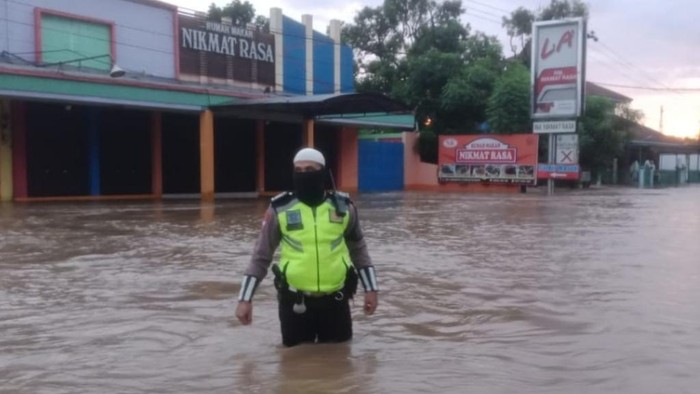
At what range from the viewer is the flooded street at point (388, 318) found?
208 inches

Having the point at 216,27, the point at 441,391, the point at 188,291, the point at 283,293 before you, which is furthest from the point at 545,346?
the point at 216,27

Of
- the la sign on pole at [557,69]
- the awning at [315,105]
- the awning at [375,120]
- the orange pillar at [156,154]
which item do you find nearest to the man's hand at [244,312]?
the awning at [315,105]

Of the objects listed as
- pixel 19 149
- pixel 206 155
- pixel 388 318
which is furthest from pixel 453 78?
pixel 388 318

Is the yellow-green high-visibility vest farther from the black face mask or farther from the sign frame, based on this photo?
the sign frame

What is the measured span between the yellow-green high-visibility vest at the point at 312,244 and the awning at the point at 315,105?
20.2 m

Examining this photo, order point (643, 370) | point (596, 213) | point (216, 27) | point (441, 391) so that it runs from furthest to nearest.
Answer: point (216, 27) → point (596, 213) → point (643, 370) → point (441, 391)

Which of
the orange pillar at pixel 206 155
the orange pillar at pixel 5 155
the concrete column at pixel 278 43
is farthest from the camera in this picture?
the concrete column at pixel 278 43

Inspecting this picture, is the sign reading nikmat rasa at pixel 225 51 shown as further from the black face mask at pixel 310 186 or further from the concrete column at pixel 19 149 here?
A: the black face mask at pixel 310 186

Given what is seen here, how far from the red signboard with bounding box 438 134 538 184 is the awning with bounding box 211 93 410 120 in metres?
8.45

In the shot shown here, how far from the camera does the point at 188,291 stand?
28.1ft

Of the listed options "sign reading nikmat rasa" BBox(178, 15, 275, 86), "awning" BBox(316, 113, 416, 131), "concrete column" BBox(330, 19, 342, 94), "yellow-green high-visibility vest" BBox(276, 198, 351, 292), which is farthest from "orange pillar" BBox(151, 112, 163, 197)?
"yellow-green high-visibility vest" BBox(276, 198, 351, 292)

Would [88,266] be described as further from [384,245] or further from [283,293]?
[283,293]

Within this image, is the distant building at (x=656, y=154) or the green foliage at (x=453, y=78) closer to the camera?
the green foliage at (x=453, y=78)

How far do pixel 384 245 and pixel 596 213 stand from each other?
30.2 feet
